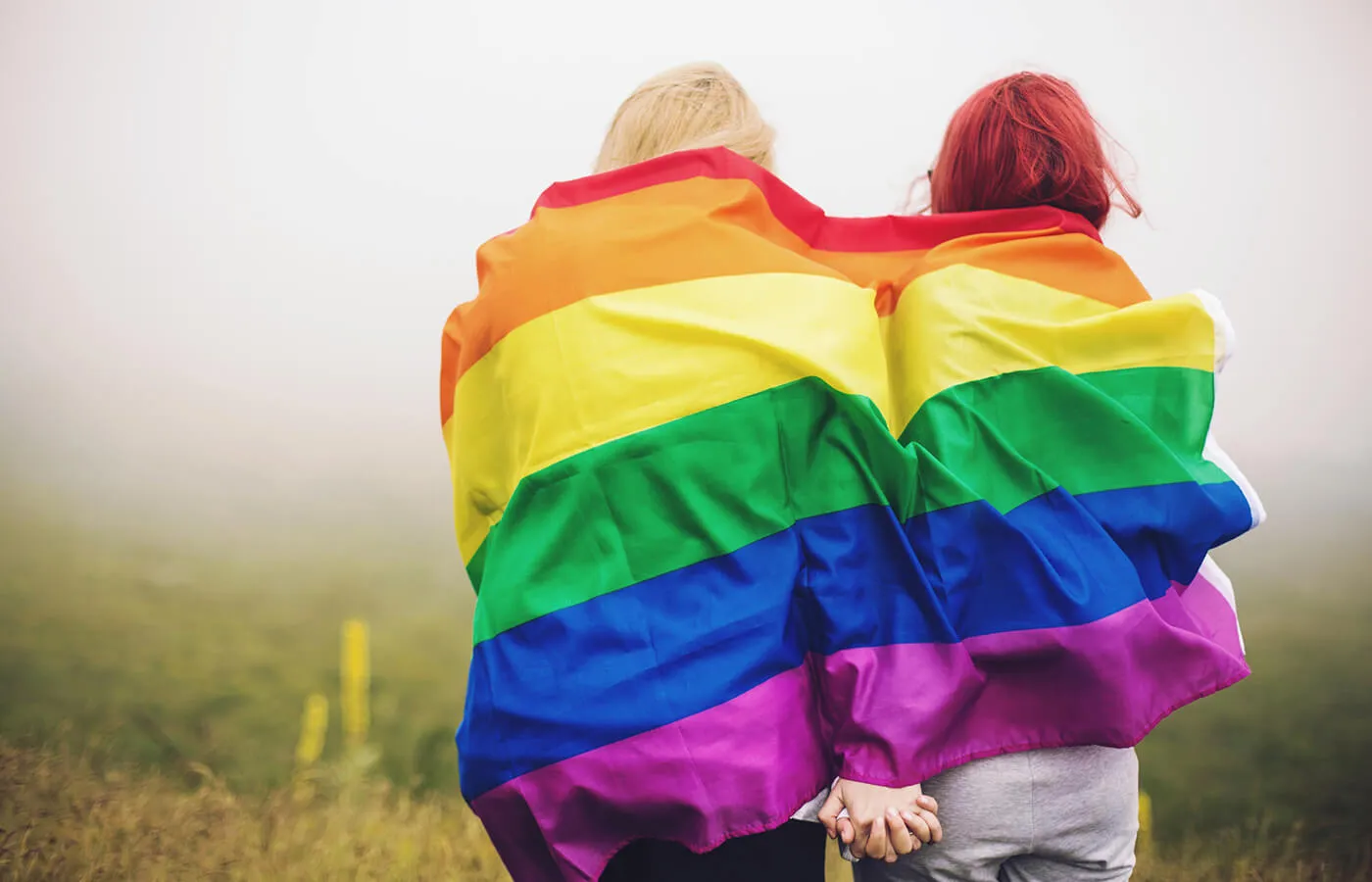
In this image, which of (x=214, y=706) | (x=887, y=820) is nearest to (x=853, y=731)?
(x=887, y=820)

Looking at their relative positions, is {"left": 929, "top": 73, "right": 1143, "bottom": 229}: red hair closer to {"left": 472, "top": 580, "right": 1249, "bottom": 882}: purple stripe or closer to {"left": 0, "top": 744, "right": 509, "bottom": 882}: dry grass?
{"left": 472, "top": 580, "right": 1249, "bottom": 882}: purple stripe

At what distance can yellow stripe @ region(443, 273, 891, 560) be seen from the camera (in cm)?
98


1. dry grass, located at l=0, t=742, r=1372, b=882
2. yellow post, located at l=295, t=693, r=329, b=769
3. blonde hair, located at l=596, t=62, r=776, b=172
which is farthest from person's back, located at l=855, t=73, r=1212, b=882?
yellow post, located at l=295, t=693, r=329, b=769

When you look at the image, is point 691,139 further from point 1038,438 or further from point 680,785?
point 680,785

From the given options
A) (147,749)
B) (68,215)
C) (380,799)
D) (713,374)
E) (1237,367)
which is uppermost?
(68,215)

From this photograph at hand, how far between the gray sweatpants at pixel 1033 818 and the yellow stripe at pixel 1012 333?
36 cm

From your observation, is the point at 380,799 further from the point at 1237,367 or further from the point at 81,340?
the point at 1237,367

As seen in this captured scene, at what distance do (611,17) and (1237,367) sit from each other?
1.42m

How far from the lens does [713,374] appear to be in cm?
98

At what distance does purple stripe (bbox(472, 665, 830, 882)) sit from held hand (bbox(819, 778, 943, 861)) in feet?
0.16

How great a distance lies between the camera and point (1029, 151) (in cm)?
117

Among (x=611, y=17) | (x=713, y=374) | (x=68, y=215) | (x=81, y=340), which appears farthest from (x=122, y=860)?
(x=611, y=17)

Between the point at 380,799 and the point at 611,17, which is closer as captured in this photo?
the point at 380,799

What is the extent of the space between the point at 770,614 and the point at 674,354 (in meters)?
0.26
